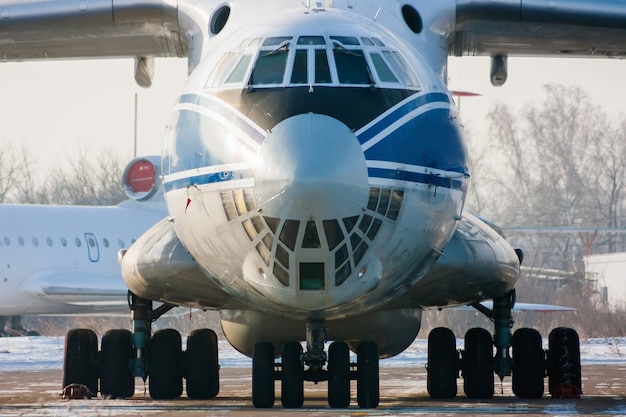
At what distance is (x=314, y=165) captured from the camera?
8.88 meters

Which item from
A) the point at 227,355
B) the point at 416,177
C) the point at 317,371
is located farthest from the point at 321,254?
the point at 227,355

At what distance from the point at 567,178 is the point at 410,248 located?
170 feet

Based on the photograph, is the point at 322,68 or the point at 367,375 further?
the point at 367,375

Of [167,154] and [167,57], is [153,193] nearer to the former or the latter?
[167,57]

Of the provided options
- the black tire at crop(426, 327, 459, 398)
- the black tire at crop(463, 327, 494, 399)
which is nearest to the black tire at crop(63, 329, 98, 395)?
the black tire at crop(426, 327, 459, 398)

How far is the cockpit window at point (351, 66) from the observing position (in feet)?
31.9

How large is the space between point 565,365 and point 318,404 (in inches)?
84.6

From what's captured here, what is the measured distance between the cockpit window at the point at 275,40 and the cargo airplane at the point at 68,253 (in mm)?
21750

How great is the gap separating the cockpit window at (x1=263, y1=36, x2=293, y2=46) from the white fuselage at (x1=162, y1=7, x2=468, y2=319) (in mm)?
10

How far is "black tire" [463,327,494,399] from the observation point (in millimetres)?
12070

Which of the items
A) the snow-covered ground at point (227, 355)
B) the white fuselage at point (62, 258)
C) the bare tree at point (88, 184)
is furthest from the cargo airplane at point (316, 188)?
the bare tree at point (88, 184)

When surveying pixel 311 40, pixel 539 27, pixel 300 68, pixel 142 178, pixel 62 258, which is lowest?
pixel 300 68

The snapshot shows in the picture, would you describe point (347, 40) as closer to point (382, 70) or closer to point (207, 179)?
point (382, 70)

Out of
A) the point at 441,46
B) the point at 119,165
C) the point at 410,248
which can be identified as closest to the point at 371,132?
the point at 410,248
